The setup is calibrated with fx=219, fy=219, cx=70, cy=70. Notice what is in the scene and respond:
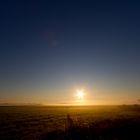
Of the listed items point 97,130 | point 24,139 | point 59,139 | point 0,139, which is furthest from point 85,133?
point 0,139

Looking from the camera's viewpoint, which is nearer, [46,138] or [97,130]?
[46,138]

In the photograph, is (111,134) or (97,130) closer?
(111,134)

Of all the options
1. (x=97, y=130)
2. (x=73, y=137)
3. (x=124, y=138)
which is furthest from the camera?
(x=97, y=130)

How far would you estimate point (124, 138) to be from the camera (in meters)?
17.8

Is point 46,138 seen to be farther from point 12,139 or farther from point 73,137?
point 12,139

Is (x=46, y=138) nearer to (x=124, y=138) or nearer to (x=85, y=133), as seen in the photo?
(x=85, y=133)

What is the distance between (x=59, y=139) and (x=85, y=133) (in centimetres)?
294

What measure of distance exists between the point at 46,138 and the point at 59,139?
1.78 meters

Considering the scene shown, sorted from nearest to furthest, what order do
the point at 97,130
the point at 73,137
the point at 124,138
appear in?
the point at 124,138 → the point at 73,137 → the point at 97,130

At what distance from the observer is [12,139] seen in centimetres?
2108

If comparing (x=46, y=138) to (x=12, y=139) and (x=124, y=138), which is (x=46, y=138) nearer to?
(x=12, y=139)

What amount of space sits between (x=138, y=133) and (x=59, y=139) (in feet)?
22.9

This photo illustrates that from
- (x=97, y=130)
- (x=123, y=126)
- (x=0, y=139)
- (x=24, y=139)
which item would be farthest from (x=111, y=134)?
(x=0, y=139)

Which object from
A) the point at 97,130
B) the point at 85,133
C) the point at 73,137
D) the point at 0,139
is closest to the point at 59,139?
the point at 73,137
